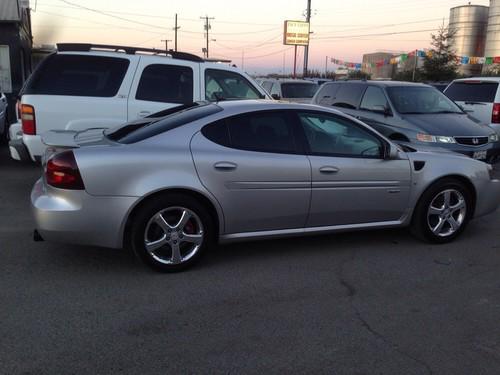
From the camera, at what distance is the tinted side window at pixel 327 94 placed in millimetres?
11289

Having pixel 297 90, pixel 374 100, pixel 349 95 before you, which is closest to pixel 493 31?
pixel 297 90

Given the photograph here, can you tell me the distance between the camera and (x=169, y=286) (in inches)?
165

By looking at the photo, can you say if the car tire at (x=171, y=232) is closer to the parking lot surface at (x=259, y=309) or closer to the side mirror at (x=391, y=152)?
the parking lot surface at (x=259, y=309)

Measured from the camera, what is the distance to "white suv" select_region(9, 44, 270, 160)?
6.84 m

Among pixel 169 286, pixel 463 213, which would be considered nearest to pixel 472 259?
pixel 463 213

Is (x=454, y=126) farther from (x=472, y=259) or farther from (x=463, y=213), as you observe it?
(x=472, y=259)

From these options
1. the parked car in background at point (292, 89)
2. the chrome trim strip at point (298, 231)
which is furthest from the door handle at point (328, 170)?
the parked car in background at point (292, 89)

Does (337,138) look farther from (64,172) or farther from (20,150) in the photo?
(20,150)

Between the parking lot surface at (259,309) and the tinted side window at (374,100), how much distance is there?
459cm

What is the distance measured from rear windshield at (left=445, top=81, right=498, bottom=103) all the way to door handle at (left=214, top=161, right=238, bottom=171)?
8560 millimetres

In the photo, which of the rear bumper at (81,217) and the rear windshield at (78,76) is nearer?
the rear bumper at (81,217)

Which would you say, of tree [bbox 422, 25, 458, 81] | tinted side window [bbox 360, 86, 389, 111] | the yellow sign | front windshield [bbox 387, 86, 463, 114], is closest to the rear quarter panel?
front windshield [bbox 387, 86, 463, 114]

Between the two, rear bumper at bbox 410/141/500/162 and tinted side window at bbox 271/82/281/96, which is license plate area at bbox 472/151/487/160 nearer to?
rear bumper at bbox 410/141/500/162

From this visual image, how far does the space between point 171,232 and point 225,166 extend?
0.73m
